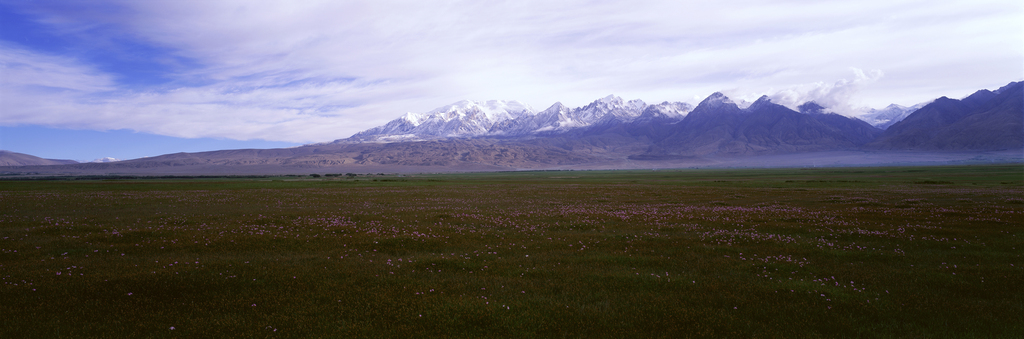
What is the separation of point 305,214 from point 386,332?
815 inches

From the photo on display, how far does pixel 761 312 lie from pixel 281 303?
31.6 feet

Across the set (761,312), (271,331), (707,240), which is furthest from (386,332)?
(707,240)

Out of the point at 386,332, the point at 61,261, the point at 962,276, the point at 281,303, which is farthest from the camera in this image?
the point at 61,261

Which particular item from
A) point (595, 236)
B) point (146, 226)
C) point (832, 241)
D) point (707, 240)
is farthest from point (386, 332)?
point (146, 226)

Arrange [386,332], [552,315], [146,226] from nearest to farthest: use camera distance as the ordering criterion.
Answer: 1. [386,332]
2. [552,315]
3. [146,226]

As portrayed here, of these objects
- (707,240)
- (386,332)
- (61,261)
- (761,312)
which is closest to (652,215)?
(707,240)

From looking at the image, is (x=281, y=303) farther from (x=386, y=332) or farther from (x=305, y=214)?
(x=305, y=214)

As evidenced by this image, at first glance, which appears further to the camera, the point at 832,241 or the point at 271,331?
the point at 832,241

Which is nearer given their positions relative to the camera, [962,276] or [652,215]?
[962,276]

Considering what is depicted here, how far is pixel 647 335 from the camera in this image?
789 cm

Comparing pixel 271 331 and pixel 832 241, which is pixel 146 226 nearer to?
pixel 271 331

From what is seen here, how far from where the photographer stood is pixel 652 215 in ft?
84.0

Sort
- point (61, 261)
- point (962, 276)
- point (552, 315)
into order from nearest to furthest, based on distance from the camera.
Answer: point (552, 315)
point (962, 276)
point (61, 261)

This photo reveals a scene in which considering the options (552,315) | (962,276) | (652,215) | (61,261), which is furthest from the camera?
(652,215)
